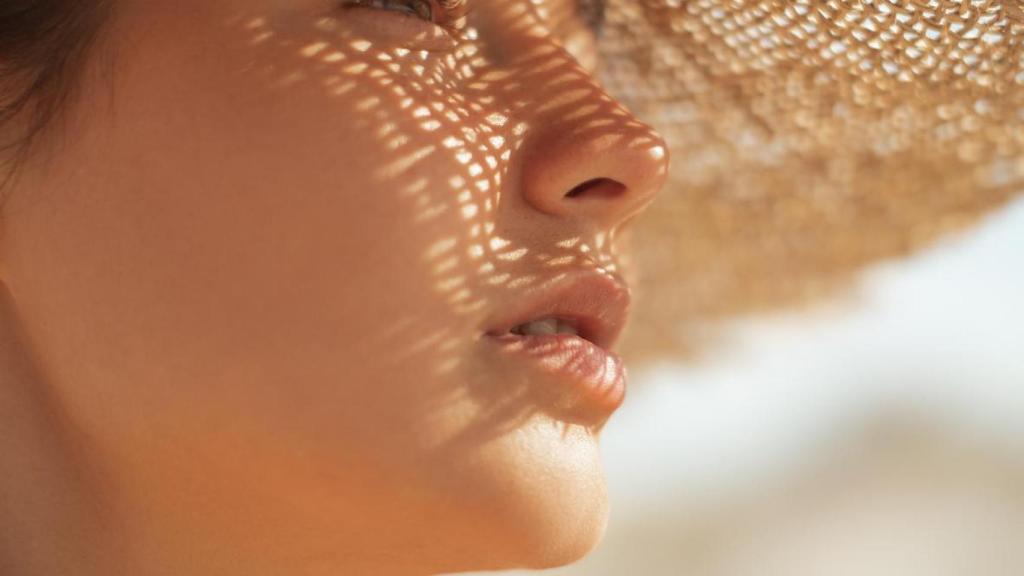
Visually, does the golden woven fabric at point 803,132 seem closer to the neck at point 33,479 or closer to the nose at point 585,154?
the nose at point 585,154

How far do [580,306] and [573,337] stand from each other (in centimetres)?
1

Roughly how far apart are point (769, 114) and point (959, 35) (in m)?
0.17

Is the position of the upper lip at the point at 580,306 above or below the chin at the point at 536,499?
above

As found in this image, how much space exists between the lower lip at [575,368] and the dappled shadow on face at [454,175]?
11mm

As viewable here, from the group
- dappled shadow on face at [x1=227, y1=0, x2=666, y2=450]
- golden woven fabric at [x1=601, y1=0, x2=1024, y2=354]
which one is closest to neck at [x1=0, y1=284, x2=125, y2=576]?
dappled shadow on face at [x1=227, y1=0, x2=666, y2=450]

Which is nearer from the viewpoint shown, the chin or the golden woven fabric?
the chin

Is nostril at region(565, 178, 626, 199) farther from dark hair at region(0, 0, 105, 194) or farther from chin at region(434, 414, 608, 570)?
dark hair at region(0, 0, 105, 194)

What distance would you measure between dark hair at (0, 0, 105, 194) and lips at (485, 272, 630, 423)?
8.0 inches

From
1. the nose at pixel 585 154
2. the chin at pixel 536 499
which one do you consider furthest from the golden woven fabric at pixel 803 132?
the chin at pixel 536 499

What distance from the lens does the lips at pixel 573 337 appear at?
0.49 metres

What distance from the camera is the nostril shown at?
1.72 ft

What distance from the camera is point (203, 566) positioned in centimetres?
52

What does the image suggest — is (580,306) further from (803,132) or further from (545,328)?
(803,132)

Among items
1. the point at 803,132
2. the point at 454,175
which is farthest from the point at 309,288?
the point at 803,132
